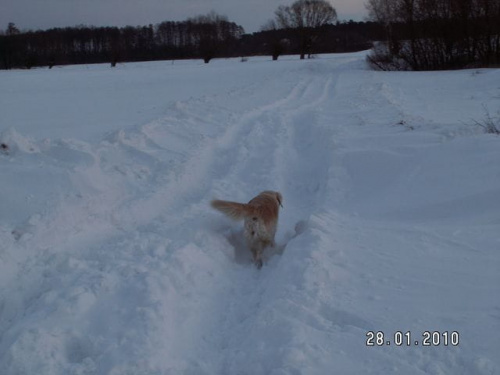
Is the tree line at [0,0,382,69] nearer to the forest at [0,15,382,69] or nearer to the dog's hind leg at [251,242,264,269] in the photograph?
the forest at [0,15,382,69]

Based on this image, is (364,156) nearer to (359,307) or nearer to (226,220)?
(226,220)

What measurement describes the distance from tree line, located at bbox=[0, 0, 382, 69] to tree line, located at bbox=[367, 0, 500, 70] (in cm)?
369

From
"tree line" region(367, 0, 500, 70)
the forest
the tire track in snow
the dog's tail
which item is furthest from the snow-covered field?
the forest

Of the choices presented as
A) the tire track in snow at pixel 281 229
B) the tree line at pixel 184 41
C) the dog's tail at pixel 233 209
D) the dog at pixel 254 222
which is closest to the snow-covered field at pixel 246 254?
the tire track in snow at pixel 281 229

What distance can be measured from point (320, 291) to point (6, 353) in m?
2.35

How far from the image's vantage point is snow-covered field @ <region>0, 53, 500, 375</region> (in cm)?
306

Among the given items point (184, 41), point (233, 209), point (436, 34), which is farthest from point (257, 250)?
point (184, 41)

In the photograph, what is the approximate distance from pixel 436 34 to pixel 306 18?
1129 inches

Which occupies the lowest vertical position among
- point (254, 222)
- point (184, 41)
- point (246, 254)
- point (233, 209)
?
point (246, 254)

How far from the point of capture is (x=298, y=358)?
2.91 metres

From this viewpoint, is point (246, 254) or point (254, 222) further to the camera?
point (246, 254)

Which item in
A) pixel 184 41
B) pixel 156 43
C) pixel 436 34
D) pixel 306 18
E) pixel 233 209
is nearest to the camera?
pixel 233 209

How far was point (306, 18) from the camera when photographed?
54.2 meters

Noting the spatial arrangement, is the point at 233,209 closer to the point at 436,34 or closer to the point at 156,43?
the point at 436,34
